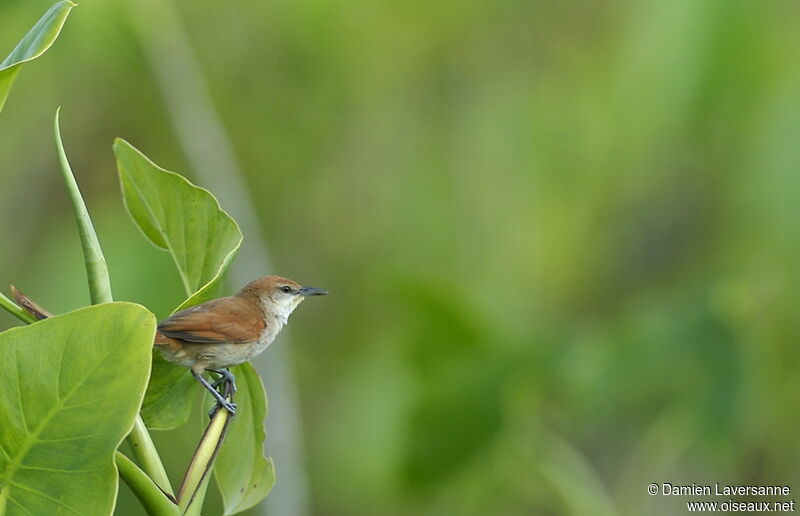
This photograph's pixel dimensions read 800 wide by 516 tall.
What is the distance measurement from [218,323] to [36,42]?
55cm

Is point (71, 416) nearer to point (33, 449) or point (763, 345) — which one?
point (33, 449)

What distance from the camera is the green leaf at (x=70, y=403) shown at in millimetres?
1147

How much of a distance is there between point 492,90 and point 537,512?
2092mm

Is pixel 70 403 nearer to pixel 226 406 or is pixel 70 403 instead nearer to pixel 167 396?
pixel 226 406

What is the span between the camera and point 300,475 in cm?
367

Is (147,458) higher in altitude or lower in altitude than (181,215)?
lower

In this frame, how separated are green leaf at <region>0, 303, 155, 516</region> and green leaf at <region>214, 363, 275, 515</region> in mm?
332

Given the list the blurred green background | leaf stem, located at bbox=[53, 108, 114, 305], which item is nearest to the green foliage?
leaf stem, located at bbox=[53, 108, 114, 305]

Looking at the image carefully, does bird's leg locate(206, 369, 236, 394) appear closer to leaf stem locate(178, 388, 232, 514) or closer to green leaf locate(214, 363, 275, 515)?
green leaf locate(214, 363, 275, 515)

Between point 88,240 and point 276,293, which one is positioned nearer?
point 88,240

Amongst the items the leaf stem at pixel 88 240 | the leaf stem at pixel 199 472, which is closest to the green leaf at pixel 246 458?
the leaf stem at pixel 199 472

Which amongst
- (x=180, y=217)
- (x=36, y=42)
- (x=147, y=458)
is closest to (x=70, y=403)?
(x=147, y=458)

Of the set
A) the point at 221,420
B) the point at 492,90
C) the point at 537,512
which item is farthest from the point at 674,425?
the point at 221,420

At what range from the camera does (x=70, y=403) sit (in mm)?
1189
